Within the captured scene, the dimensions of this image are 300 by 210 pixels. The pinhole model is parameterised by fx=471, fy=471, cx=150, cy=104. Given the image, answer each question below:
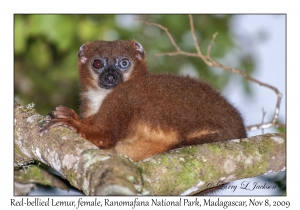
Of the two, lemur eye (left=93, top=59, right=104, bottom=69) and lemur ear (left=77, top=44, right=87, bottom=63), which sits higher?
lemur ear (left=77, top=44, right=87, bottom=63)

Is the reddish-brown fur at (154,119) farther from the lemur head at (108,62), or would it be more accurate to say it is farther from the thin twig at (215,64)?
the lemur head at (108,62)

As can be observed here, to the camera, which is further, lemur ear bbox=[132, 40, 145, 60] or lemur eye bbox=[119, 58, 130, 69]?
lemur ear bbox=[132, 40, 145, 60]

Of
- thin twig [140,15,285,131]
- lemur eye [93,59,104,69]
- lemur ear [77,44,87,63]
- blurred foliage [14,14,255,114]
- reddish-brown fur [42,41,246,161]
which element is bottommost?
reddish-brown fur [42,41,246,161]

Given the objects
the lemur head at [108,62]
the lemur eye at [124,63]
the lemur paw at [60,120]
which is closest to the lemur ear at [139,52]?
the lemur head at [108,62]

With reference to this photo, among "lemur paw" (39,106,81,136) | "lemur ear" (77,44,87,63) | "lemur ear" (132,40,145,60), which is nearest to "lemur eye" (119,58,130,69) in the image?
"lemur ear" (132,40,145,60)

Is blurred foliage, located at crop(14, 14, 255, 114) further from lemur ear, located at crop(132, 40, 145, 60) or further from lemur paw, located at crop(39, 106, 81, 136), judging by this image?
lemur paw, located at crop(39, 106, 81, 136)

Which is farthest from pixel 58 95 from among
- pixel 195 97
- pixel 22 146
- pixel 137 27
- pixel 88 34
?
pixel 195 97
